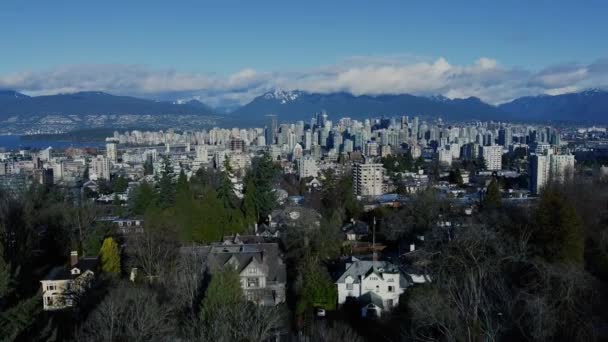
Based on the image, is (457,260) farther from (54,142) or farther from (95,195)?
(54,142)

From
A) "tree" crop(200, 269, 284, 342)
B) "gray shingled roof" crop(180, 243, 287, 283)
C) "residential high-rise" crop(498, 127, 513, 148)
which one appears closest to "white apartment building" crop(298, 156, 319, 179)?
"gray shingled roof" crop(180, 243, 287, 283)

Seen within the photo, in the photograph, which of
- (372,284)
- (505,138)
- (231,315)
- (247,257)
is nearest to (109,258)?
(247,257)

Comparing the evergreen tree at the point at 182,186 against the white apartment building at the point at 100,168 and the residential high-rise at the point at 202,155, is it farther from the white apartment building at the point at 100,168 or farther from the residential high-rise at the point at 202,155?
the residential high-rise at the point at 202,155

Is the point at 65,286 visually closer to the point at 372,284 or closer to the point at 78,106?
the point at 372,284

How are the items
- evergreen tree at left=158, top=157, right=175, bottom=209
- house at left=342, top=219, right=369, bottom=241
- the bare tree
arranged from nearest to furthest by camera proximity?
1. the bare tree
2. house at left=342, top=219, right=369, bottom=241
3. evergreen tree at left=158, top=157, right=175, bottom=209

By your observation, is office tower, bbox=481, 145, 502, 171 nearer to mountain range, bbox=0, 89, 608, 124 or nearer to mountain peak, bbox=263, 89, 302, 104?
mountain range, bbox=0, 89, 608, 124
